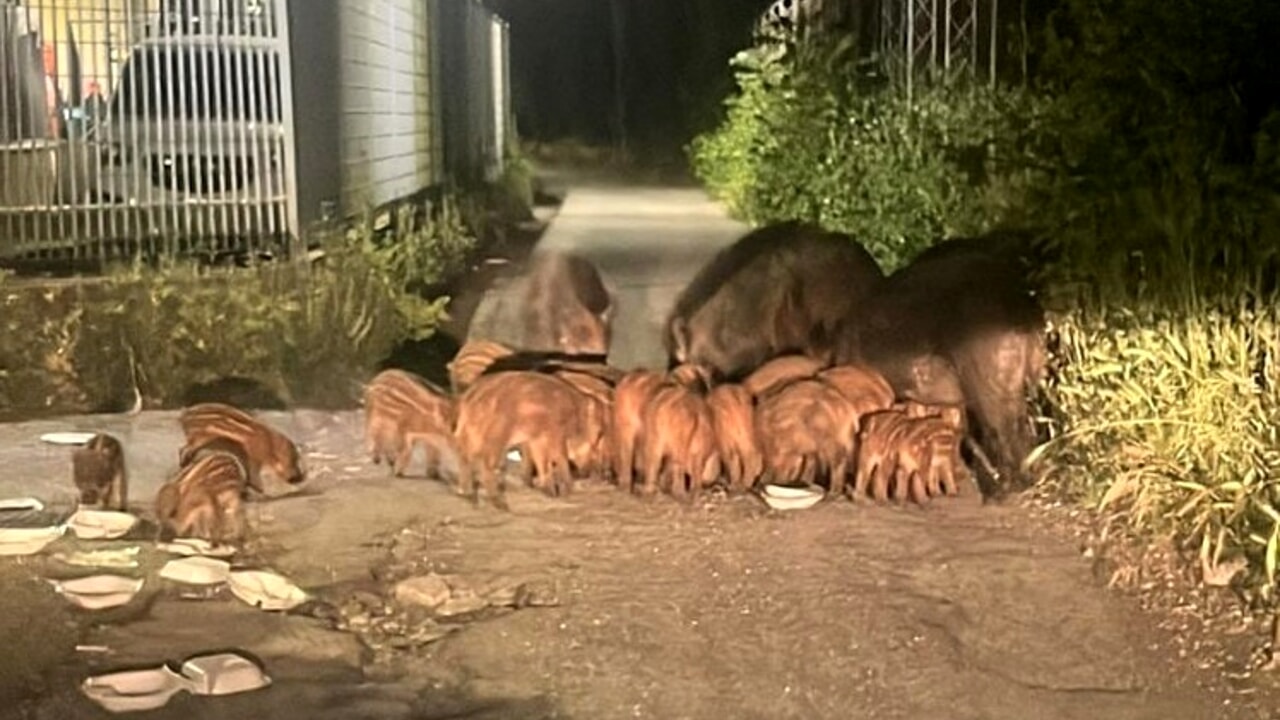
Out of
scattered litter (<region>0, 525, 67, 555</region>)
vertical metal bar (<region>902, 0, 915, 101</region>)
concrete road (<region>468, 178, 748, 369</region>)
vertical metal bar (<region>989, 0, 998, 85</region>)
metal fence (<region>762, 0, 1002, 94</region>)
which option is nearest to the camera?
scattered litter (<region>0, 525, 67, 555</region>)

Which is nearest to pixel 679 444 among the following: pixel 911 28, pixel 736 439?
pixel 736 439

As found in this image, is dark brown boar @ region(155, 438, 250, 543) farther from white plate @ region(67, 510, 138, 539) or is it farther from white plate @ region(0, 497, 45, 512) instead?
white plate @ region(0, 497, 45, 512)

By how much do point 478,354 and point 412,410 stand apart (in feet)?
2.63

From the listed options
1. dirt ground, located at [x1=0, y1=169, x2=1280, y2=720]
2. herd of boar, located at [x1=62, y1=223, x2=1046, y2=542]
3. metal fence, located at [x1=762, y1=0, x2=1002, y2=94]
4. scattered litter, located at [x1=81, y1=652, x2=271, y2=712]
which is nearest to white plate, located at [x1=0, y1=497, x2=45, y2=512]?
dirt ground, located at [x1=0, y1=169, x2=1280, y2=720]

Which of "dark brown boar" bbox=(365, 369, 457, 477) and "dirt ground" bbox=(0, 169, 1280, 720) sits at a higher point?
"dark brown boar" bbox=(365, 369, 457, 477)

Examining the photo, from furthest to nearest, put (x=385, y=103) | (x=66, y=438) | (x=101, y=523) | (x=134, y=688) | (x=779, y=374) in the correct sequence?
(x=385, y=103)
(x=66, y=438)
(x=779, y=374)
(x=101, y=523)
(x=134, y=688)

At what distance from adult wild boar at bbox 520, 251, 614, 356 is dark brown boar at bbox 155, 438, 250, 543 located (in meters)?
2.01

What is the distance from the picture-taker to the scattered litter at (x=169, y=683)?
471cm

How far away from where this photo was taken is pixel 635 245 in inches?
332

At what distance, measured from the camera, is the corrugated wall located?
29.9 feet

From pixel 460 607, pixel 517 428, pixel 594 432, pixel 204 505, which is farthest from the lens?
pixel 594 432

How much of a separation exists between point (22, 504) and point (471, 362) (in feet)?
6.04

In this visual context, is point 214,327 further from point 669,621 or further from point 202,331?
point 669,621

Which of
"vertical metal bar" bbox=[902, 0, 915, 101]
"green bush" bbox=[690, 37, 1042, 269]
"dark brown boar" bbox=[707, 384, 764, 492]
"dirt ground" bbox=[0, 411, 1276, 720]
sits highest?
"vertical metal bar" bbox=[902, 0, 915, 101]
